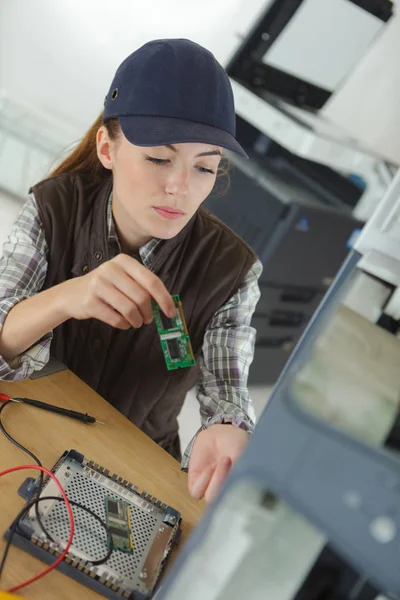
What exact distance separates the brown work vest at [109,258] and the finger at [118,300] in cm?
31

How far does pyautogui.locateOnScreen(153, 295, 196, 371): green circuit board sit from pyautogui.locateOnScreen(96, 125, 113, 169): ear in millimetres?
367

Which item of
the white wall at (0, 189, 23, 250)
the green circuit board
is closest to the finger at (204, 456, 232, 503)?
the green circuit board

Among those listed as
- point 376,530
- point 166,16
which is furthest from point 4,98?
point 376,530

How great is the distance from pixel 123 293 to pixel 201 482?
290mm

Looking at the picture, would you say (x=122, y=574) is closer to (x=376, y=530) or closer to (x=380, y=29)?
(x=376, y=530)

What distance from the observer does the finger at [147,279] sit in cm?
79

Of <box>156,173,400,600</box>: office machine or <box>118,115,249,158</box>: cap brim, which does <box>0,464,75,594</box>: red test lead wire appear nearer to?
<box>156,173,400,600</box>: office machine

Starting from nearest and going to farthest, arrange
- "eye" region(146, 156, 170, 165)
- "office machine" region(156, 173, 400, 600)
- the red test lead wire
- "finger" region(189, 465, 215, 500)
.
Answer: "office machine" region(156, 173, 400, 600), the red test lead wire, "finger" region(189, 465, 215, 500), "eye" region(146, 156, 170, 165)

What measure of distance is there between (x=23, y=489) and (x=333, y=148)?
166 centimetres

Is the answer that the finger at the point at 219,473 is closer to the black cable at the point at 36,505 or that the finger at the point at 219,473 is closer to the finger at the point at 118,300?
the black cable at the point at 36,505

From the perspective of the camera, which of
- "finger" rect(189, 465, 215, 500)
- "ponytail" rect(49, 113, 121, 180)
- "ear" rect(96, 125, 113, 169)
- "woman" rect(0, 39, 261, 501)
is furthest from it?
"ponytail" rect(49, 113, 121, 180)

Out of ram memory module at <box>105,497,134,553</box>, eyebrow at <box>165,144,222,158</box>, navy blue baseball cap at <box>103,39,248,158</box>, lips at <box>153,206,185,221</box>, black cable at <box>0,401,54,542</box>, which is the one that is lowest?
black cable at <box>0,401,54,542</box>

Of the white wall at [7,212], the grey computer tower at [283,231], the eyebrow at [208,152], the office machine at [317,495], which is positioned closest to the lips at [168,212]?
the eyebrow at [208,152]

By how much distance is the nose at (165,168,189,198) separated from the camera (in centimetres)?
95
